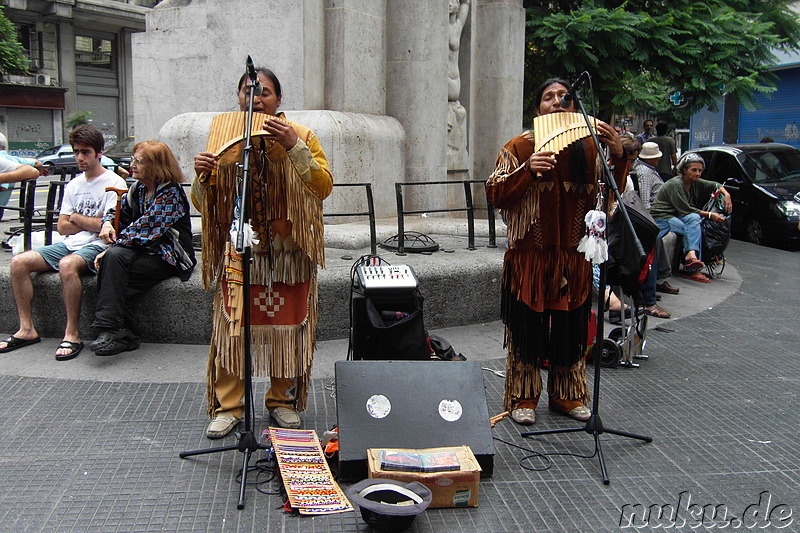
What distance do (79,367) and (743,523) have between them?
4.25m

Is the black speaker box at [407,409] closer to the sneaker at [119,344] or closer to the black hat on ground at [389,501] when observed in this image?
the black hat on ground at [389,501]

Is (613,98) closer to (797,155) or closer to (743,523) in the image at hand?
(797,155)

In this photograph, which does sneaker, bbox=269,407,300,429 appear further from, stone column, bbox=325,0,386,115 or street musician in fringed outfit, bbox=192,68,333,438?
stone column, bbox=325,0,386,115

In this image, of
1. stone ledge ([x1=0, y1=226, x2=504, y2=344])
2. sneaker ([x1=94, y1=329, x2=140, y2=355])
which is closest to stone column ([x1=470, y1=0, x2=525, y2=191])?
stone ledge ([x1=0, y1=226, x2=504, y2=344])

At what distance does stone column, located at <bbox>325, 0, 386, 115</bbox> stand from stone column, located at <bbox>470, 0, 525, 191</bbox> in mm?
2295

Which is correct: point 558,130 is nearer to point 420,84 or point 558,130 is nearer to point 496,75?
point 420,84

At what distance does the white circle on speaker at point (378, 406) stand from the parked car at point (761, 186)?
1081 centimetres

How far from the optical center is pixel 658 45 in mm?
10625

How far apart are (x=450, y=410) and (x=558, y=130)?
5.15 ft

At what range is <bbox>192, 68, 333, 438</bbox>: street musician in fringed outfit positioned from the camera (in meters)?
3.99

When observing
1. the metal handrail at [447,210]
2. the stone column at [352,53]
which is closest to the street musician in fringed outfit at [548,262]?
the metal handrail at [447,210]

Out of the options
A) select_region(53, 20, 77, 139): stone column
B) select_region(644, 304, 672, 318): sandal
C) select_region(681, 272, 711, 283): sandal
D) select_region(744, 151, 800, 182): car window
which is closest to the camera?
select_region(644, 304, 672, 318): sandal

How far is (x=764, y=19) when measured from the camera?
38.8 ft

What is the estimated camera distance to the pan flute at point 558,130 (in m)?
4.02
